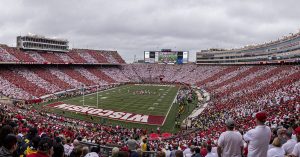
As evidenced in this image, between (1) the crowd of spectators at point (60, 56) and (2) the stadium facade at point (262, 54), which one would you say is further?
(1) the crowd of spectators at point (60, 56)

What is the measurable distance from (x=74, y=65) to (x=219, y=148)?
242 feet

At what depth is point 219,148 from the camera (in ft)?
18.2

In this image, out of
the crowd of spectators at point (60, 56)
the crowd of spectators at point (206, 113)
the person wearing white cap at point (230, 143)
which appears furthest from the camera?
the crowd of spectators at point (60, 56)

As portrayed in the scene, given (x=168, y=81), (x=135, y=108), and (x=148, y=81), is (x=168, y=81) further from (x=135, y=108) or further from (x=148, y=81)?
(x=135, y=108)

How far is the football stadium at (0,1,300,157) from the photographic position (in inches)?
242

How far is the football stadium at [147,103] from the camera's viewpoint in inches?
242

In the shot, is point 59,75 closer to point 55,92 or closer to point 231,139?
point 55,92

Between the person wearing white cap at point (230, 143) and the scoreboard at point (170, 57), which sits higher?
the scoreboard at point (170, 57)

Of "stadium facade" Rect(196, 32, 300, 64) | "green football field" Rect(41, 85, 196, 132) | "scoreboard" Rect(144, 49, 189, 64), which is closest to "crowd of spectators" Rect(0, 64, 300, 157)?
"green football field" Rect(41, 85, 196, 132)

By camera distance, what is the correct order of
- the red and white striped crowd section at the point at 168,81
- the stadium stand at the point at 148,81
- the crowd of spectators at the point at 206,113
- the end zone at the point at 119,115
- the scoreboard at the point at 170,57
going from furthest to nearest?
the scoreboard at the point at 170,57 → the end zone at the point at 119,115 → the red and white striped crowd section at the point at 168,81 → the stadium stand at the point at 148,81 → the crowd of spectators at the point at 206,113

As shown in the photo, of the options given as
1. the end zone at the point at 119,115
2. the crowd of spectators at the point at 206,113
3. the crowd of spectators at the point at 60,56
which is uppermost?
the crowd of spectators at the point at 60,56

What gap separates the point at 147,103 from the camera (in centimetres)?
4284

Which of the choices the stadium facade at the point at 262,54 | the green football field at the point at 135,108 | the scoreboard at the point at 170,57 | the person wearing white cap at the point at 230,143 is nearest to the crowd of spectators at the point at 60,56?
the scoreboard at the point at 170,57

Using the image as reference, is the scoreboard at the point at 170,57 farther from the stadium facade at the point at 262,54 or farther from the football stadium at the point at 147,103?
the stadium facade at the point at 262,54
